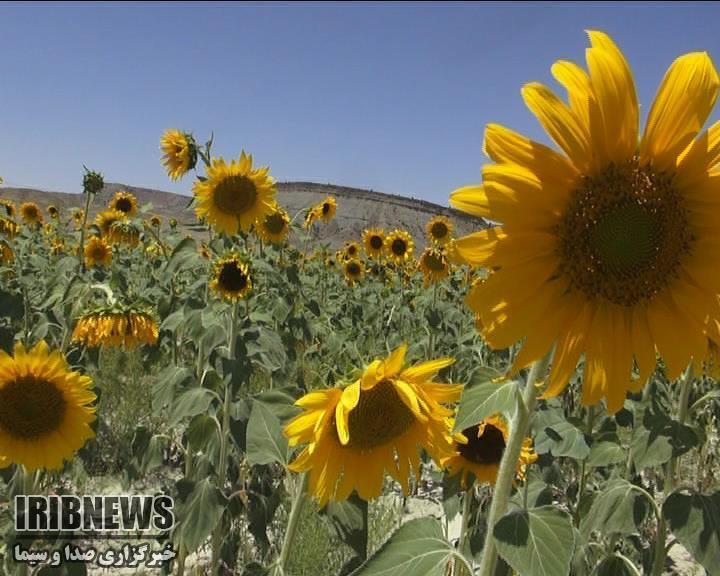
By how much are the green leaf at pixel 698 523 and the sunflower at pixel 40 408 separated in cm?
213

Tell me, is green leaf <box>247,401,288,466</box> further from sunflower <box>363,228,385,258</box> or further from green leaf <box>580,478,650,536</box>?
sunflower <box>363,228,385,258</box>

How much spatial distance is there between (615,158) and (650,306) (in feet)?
1.02

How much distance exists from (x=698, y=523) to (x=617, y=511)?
28 cm

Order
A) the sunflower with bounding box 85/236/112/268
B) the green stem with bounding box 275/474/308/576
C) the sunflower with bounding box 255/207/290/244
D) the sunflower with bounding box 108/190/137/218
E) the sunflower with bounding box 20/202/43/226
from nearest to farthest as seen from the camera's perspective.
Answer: the green stem with bounding box 275/474/308/576 < the sunflower with bounding box 255/207/290/244 < the sunflower with bounding box 85/236/112/268 < the sunflower with bounding box 108/190/137/218 < the sunflower with bounding box 20/202/43/226

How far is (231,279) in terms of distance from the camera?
3164 mm

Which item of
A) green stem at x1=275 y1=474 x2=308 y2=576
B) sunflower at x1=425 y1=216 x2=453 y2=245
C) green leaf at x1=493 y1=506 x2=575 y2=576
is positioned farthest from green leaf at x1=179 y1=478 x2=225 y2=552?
sunflower at x1=425 y1=216 x2=453 y2=245

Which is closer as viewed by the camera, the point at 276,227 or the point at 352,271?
the point at 276,227

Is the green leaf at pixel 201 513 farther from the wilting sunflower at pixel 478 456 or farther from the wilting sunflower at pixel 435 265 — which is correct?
the wilting sunflower at pixel 435 265

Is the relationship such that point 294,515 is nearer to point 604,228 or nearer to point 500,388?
point 500,388

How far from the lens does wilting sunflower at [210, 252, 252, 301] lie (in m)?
3.09

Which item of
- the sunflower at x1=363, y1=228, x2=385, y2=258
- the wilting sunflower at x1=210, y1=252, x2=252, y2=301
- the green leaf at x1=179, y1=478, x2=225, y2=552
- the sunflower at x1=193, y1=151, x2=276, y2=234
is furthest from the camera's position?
the sunflower at x1=363, y1=228, x2=385, y2=258

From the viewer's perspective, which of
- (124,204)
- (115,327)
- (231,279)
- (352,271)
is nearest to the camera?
(115,327)

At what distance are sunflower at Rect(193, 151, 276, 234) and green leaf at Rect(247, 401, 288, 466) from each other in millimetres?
2481

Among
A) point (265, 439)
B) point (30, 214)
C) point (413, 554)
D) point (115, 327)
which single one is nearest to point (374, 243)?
point (30, 214)
